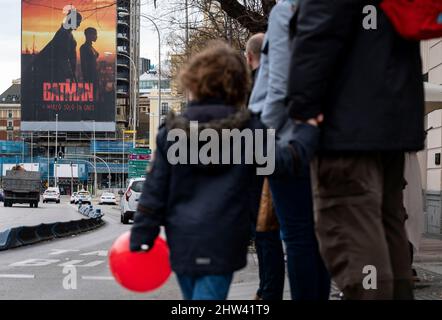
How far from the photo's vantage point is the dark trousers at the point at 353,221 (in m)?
3.11

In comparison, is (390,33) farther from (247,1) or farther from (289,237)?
(247,1)

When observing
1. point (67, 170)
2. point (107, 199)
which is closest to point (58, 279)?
point (107, 199)

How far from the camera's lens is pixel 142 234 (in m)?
3.13

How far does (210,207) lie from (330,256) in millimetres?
582

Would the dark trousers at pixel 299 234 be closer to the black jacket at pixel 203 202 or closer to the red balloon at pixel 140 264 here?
the black jacket at pixel 203 202

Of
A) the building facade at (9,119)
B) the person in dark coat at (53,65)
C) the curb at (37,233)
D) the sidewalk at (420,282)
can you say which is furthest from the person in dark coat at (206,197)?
the building facade at (9,119)

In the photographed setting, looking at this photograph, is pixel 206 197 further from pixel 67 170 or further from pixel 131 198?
pixel 67 170

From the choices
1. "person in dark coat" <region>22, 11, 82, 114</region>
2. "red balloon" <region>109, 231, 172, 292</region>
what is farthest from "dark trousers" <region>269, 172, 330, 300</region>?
"person in dark coat" <region>22, 11, 82, 114</region>

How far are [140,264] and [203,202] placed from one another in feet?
1.42

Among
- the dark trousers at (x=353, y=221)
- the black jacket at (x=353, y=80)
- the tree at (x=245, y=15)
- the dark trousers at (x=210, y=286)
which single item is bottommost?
the dark trousers at (x=210, y=286)

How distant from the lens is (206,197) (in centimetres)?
310

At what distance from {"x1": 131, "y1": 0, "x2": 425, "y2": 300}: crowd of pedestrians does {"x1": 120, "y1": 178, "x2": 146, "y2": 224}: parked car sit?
869 inches

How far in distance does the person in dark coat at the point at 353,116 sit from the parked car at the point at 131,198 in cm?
2216

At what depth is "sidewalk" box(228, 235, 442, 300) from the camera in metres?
5.71
